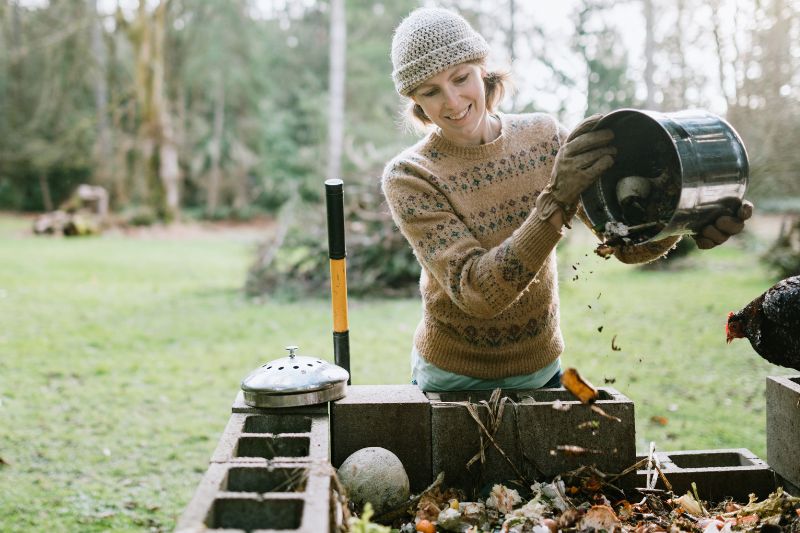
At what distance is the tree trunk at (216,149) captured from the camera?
108ft

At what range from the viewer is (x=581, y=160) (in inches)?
82.7

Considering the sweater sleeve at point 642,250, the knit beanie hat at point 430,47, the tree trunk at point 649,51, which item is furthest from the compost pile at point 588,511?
the tree trunk at point 649,51

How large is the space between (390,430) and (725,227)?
44.2 inches

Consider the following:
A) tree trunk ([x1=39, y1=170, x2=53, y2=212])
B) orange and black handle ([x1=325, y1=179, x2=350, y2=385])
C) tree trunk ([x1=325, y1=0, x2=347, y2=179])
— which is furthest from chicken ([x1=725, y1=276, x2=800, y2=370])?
tree trunk ([x1=39, y1=170, x2=53, y2=212])

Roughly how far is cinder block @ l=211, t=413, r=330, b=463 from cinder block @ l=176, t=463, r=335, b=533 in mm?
104

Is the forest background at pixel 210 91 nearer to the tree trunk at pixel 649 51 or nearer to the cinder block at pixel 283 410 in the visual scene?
the tree trunk at pixel 649 51

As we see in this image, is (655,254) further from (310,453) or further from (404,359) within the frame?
(404,359)

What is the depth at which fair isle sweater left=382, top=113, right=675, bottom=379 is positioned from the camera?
2.51 m

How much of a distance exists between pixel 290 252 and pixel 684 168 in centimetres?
973

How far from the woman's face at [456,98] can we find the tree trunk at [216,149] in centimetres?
3060

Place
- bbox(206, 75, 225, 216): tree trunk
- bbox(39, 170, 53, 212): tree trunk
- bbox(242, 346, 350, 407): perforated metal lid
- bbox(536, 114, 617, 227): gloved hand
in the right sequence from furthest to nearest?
bbox(206, 75, 225, 216): tree trunk
bbox(39, 170, 53, 212): tree trunk
bbox(242, 346, 350, 407): perforated metal lid
bbox(536, 114, 617, 227): gloved hand

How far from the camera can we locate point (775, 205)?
20.8 meters

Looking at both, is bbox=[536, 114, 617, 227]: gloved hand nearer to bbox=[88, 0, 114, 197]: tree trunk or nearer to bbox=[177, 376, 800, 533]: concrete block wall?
bbox=[177, 376, 800, 533]: concrete block wall

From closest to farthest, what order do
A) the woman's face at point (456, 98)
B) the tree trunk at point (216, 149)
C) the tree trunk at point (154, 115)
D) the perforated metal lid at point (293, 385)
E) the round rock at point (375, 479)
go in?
1. the round rock at point (375, 479)
2. the perforated metal lid at point (293, 385)
3. the woman's face at point (456, 98)
4. the tree trunk at point (154, 115)
5. the tree trunk at point (216, 149)
